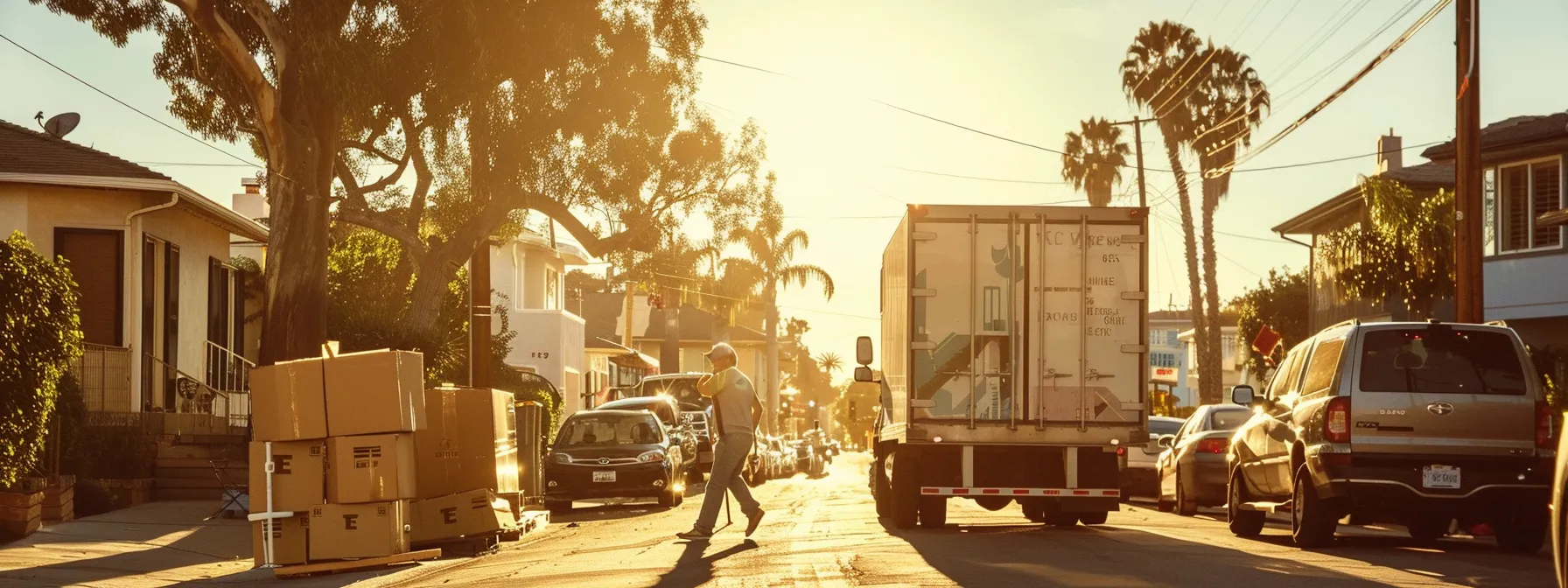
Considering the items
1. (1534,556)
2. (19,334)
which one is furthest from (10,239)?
(1534,556)

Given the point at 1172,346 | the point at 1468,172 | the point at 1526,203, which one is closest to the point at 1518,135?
A: the point at 1526,203

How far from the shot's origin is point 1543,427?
13.4 m

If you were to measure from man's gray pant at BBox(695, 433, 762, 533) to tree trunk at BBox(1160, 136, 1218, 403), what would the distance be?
31178mm

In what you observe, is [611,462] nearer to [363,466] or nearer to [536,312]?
Answer: [363,466]

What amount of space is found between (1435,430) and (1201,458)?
6807 millimetres

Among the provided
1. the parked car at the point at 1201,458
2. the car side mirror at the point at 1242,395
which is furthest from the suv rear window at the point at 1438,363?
the parked car at the point at 1201,458

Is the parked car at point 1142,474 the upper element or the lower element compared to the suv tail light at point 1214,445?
lower

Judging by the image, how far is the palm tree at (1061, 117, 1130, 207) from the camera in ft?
166

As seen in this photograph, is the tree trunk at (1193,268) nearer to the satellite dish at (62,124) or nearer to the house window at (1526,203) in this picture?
the house window at (1526,203)

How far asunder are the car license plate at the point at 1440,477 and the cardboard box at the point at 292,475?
831 centimetres

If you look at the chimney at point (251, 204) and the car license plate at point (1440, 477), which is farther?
the chimney at point (251, 204)

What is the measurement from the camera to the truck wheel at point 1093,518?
17375mm

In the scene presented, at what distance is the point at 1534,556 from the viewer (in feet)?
44.3

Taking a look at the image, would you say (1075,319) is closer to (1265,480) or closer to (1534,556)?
(1265,480)
